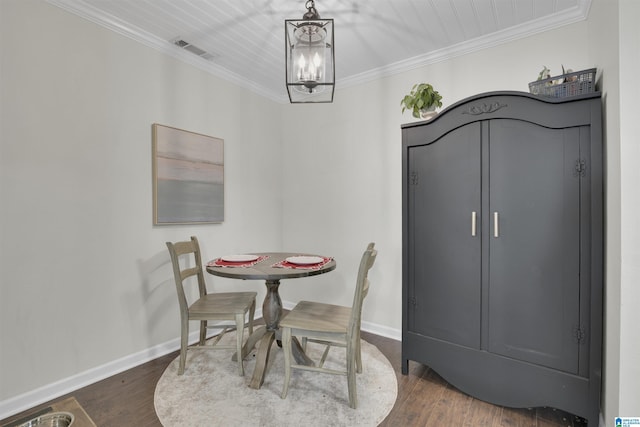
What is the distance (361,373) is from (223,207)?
2009 mm

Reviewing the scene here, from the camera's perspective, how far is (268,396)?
6.75ft

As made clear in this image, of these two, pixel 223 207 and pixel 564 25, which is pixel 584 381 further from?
pixel 223 207

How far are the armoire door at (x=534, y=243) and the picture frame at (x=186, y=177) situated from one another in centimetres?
241

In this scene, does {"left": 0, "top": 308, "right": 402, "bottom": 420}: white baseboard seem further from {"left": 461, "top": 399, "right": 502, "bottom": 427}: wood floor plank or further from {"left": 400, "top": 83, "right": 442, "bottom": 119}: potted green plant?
{"left": 400, "top": 83, "right": 442, "bottom": 119}: potted green plant

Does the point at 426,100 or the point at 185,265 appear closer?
the point at 426,100

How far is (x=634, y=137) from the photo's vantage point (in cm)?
136

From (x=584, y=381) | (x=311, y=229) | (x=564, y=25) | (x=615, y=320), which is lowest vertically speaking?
(x=584, y=381)

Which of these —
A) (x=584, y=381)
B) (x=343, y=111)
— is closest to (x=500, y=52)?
(x=343, y=111)

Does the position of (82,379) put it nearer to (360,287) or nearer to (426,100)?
(360,287)

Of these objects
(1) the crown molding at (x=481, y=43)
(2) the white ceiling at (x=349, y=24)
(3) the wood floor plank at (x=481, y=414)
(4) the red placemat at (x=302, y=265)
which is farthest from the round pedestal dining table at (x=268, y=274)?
(1) the crown molding at (x=481, y=43)

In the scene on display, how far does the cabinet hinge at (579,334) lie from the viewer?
1.72m

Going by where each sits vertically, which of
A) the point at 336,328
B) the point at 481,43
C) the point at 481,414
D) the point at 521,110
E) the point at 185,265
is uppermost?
the point at 481,43

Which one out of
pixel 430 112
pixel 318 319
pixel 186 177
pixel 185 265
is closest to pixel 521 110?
pixel 430 112

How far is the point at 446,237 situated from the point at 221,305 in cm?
172
